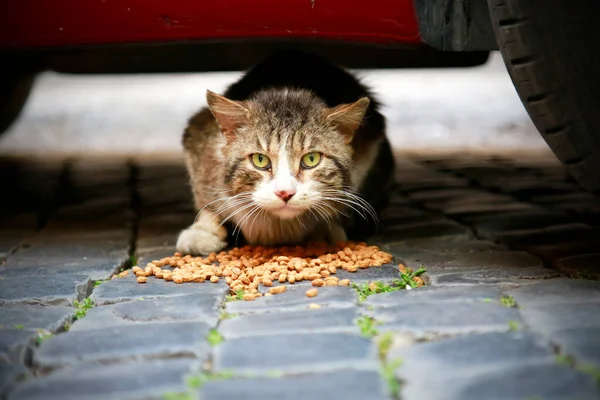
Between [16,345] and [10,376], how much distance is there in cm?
19

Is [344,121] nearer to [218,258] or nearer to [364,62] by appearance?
[218,258]

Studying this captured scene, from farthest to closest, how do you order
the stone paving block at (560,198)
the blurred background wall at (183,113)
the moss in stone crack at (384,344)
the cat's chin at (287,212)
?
the blurred background wall at (183,113) → the stone paving block at (560,198) → the cat's chin at (287,212) → the moss in stone crack at (384,344)

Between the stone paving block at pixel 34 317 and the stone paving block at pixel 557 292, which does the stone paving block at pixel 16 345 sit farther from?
the stone paving block at pixel 557 292

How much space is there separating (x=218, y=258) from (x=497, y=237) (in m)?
1.23

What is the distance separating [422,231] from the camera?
348 centimetres

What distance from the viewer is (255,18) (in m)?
2.88

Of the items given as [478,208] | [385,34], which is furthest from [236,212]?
[478,208]

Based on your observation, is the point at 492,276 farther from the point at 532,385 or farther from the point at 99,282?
the point at 99,282

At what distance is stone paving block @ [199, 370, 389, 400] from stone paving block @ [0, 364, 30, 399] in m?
0.46

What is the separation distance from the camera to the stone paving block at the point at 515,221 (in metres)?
3.42

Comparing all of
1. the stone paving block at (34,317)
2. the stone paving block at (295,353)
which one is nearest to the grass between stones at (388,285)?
the stone paving block at (295,353)

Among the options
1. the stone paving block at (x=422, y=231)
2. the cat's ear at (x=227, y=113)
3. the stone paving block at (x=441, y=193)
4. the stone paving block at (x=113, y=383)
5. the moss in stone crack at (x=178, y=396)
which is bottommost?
the stone paving block at (x=441, y=193)

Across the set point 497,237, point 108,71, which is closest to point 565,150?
point 497,237

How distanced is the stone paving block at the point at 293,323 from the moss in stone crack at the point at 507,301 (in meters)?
0.45
